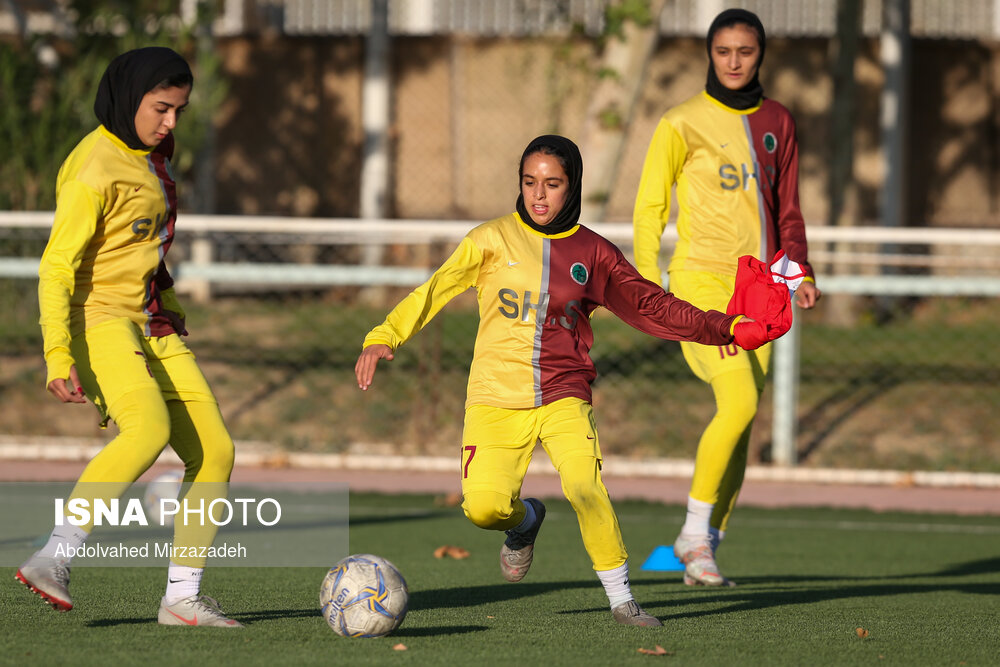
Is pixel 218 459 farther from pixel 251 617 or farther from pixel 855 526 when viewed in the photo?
pixel 855 526

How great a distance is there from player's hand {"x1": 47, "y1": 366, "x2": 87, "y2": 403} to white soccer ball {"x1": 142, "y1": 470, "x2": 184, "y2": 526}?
3587 mm

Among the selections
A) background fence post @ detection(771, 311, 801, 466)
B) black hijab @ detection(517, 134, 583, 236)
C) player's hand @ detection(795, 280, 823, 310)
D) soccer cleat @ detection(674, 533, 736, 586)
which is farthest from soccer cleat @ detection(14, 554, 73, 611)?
background fence post @ detection(771, 311, 801, 466)

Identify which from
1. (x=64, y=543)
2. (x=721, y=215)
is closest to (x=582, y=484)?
(x=64, y=543)

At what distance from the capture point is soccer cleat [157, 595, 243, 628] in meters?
4.81

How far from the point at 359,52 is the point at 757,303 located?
1112 centimetres

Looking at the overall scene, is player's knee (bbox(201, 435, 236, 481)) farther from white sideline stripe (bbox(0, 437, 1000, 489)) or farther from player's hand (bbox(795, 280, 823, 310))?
white sideline stripe (bbox(0, 437, 1000, 489))

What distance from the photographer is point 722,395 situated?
617 centimetres

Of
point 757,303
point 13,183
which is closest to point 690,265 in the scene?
point 757,303

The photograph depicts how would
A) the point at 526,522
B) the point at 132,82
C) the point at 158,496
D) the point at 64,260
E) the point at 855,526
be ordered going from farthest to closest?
the point at 855,526, the point at 158,496, the point at 526,522, the point at 132,82, the point at 64,260

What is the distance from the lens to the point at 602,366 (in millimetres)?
12266

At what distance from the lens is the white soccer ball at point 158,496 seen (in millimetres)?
8094

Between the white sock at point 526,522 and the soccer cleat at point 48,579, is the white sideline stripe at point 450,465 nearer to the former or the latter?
the white sock at point 526,522

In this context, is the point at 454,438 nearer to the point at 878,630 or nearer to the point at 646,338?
the point at 646,338

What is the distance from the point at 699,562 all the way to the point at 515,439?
1446mm
